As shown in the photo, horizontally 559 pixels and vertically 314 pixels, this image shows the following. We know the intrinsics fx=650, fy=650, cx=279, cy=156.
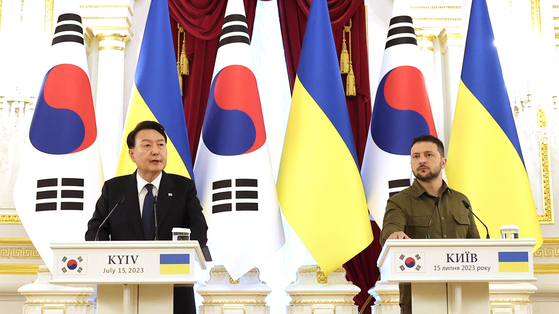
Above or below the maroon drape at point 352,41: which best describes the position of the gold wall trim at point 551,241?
below

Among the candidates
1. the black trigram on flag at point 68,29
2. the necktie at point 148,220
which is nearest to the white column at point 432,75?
the black trigram on flag at point 68,29

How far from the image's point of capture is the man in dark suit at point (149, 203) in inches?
124

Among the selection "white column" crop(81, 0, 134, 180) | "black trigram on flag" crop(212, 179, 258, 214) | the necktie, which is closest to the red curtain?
"white column" crop(81, 0, 134, 180)

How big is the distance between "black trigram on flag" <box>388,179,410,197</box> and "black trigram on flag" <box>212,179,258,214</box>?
37.2 inches

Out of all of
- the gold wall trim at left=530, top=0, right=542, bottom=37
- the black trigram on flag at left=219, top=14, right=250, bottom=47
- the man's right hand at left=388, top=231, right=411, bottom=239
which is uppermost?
the gold wall trim at left=530, top=0, right=542, bottom=37

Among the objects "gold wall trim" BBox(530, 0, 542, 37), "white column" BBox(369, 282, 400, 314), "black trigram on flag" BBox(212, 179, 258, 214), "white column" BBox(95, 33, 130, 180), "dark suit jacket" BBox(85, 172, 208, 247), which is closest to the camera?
"dark suit jacket" BBox(85, 172, 208, 247)

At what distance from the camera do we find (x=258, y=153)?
4520 mm

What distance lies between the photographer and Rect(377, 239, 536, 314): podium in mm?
2633

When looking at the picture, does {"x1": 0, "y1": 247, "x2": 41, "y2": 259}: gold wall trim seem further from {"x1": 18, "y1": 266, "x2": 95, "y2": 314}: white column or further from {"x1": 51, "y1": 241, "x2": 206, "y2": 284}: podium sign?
{"x1": 51, "y1": 241, "x2": 206, "y2": 284}: podium sign

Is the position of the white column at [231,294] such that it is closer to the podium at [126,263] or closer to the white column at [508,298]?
the white column at [508,298]

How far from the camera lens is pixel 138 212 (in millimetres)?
3174

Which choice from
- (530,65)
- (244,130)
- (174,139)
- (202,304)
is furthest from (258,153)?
(530,65)

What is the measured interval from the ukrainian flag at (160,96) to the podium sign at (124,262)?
1854mm

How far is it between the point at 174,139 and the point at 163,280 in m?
2.09
